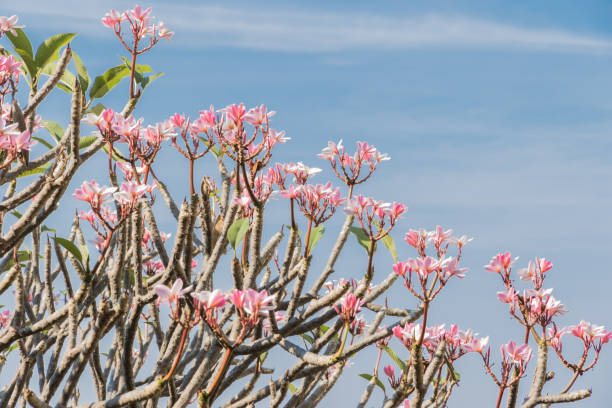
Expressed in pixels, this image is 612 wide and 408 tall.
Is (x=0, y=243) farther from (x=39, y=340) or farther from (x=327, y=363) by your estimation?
(x=327, y=363)

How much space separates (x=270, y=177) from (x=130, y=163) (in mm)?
764

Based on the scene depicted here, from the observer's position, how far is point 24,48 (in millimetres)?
3576

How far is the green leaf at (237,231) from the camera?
2984 mm

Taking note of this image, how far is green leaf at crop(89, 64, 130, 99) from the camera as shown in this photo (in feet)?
12.2

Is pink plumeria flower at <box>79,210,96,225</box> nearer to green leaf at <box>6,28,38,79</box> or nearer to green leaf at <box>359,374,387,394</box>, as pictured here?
green leaf at <box>6,28,38,79</box>

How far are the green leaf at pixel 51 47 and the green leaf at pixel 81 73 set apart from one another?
114 mm

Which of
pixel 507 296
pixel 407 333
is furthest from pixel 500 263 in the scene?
pixel 407 333

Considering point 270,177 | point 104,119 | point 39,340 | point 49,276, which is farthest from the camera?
point 39,340

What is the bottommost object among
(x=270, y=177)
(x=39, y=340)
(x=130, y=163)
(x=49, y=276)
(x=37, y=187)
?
(x=39, y=340)

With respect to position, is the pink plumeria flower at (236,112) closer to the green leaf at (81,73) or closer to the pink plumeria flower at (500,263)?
the green leaf at (81,73)

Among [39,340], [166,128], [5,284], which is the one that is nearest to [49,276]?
[5,284]

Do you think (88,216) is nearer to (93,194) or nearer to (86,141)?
(86,141)

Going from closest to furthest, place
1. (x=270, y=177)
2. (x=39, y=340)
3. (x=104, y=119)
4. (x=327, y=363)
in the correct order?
(x=327, y=363), (x=104, y=119), (x=270, y=177), (x=39, y=340)

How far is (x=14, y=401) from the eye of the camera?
145 inches
